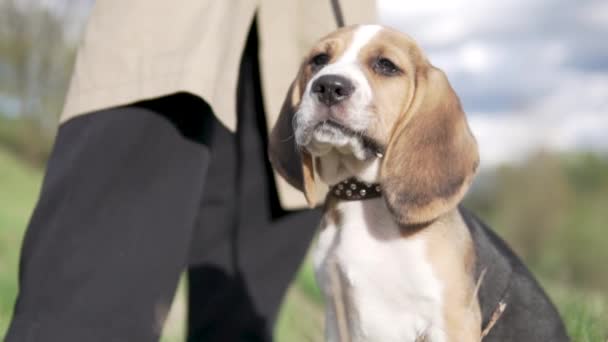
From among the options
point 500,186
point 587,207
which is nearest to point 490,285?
point 500,186

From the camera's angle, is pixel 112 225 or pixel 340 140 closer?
pixel 340 140

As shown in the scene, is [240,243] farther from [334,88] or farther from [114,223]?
[334,88]

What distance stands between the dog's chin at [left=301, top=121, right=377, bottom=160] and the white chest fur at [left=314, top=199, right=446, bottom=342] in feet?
0.69

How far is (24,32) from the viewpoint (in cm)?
2069

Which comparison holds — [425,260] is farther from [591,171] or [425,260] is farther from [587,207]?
[591,171]

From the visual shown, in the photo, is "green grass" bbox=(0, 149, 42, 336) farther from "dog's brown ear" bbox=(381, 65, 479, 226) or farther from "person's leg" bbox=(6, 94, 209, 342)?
"dog's brown ear" bbox=(381, 65, 479, 226)

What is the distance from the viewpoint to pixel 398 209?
258 centimetres

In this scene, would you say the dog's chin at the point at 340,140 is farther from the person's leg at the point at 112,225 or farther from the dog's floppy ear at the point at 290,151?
the person's leg at the point at 112,225

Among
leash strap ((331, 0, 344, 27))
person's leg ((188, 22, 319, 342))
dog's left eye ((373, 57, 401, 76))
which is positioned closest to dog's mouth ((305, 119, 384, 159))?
dog's left eye ((373, 57, 401, 76))

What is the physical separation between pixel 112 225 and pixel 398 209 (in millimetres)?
1011

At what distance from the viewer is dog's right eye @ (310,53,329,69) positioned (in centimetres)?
290

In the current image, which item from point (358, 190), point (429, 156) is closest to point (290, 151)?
point (358, 190)

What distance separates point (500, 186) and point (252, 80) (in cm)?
2293

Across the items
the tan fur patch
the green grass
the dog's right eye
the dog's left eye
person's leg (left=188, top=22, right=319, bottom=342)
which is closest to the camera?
the tan fur patch
